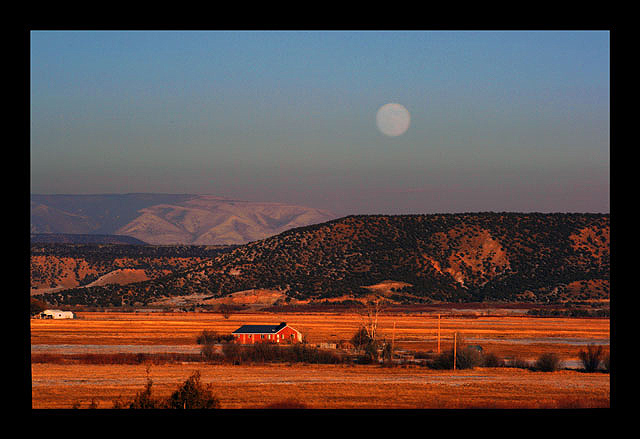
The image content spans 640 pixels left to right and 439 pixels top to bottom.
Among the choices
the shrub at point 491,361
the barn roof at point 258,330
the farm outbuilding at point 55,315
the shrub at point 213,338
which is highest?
the shrub at point 491,361

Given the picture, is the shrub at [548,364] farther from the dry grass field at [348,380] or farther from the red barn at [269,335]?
the red barn at [269,335]

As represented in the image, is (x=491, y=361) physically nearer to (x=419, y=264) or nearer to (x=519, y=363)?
(x=519, y=363)

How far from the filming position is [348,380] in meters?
33.0

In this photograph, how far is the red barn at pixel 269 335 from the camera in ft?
168

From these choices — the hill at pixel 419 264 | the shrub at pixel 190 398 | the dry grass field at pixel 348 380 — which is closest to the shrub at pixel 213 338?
the dry grass field at pixel 348 380

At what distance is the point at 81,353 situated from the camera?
4412 cm

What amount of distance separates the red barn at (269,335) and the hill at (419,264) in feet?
160

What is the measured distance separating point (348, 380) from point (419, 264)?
262ft

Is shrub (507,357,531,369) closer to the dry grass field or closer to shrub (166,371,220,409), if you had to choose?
the dry grass field

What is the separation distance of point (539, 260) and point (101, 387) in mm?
88305

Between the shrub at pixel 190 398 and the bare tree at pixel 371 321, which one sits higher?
the shrub at pixel 190 398
